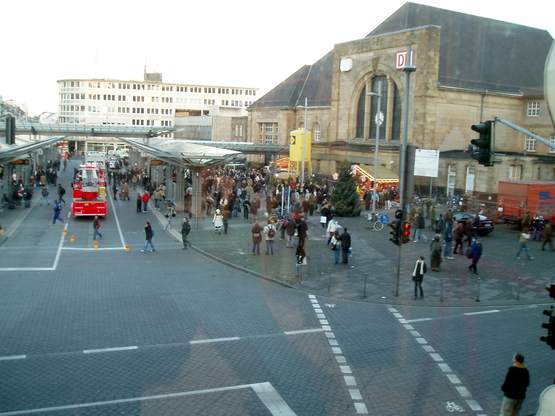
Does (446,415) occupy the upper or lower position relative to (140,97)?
lower

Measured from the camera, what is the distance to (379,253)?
89.3 feet

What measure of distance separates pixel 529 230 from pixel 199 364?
23.2m

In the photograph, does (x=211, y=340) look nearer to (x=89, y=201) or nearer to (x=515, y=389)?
(x=515, y=389)

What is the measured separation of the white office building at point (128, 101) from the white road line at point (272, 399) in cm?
12575

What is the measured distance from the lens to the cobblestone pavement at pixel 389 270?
1983cm

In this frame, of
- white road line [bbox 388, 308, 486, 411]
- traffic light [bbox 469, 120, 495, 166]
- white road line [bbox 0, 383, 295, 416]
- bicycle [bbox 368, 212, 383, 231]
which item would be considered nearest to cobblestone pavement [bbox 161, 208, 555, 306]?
bicycle [bbox 368, 212, 383, 231]

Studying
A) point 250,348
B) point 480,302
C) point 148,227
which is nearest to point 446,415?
point 250,348

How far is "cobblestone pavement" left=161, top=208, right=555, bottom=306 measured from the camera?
19828 millimetres

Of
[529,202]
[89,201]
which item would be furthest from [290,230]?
[529,202]

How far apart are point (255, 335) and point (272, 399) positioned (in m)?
3.84

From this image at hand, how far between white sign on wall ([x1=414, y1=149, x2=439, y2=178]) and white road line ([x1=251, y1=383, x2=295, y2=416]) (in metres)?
31.0

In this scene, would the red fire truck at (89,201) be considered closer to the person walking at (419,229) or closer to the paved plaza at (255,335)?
the paved plaza at (255,335)

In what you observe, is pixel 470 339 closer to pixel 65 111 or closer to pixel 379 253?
pixel 379 253

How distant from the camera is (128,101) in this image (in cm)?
13650
